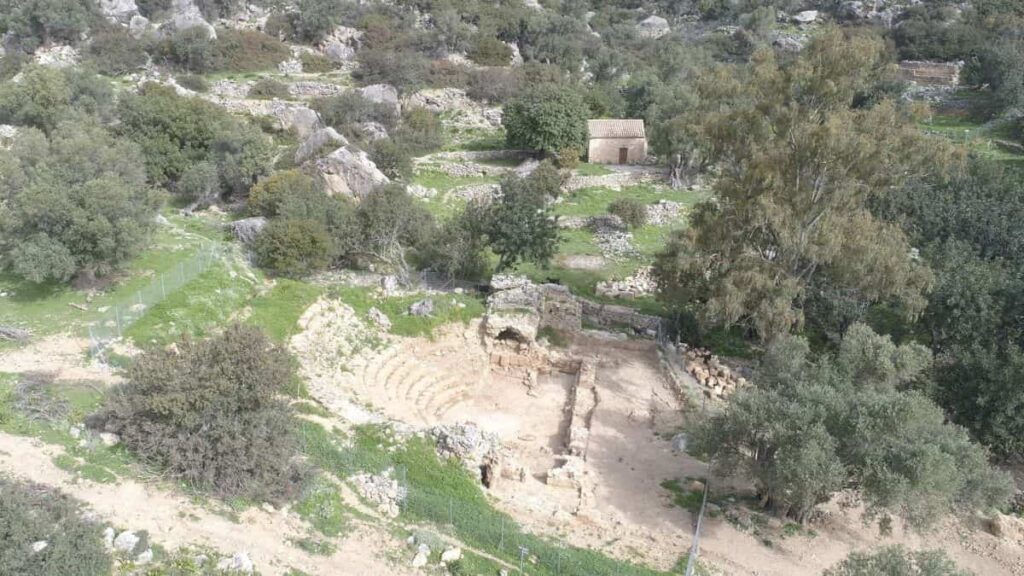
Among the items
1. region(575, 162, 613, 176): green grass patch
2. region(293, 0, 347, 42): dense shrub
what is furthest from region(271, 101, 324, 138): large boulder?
region(293, 0, 347, 42): dense shrub

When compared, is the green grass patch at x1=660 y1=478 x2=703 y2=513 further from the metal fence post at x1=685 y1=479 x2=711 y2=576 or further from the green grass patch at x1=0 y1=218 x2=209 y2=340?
the green grass patch at x1=0 y1=218 x2=209 y2=340

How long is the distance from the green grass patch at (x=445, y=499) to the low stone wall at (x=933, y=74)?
78.5m

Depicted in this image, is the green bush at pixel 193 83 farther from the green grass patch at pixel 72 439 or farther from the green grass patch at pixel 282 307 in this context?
the green grass patch at pixel 72 439

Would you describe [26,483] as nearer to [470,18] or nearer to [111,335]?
[111,335]

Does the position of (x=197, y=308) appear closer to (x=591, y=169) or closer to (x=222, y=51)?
(x=591, y=169)

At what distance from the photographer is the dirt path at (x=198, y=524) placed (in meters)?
16.5

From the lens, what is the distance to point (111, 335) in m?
25.0

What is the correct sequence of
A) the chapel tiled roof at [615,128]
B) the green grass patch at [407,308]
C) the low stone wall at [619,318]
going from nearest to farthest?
1. the green grass patch at [407,308]
2. the low stone wall at [619,318]
3. the chapel tiled roof at [615,128]

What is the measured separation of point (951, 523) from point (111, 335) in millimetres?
28612

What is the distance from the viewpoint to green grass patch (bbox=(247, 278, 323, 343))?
28.0 m

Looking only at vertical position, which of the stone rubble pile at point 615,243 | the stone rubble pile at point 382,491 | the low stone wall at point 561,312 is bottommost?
the stone rubble pile at point 615,243

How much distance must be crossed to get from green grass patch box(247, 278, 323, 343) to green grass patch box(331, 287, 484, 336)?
55.7 inches

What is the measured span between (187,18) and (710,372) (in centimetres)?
7745

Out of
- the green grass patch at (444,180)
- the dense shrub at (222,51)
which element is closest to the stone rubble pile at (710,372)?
the green grass patch at (444,180)
